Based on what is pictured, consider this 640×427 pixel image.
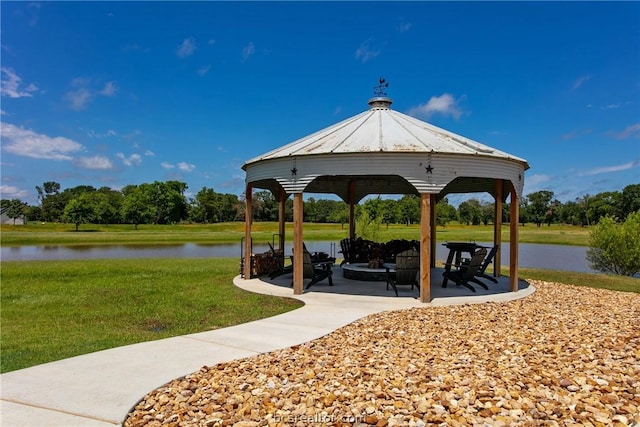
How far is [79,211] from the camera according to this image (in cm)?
6338

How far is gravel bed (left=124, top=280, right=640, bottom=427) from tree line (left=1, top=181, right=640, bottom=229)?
5916 centimetres

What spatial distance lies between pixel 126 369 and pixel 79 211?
6757cm

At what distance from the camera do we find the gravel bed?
3428 mm

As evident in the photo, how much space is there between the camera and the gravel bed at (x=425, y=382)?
135 inches

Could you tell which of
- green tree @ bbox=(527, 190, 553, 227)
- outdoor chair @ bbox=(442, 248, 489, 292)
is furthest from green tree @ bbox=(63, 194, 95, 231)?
green tree @ bbox=(527, 190, 553, 227)

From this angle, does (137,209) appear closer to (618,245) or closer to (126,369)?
(618,245)

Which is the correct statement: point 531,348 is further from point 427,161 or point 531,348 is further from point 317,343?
point 427,161

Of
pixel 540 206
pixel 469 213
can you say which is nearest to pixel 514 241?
pixel 469 213

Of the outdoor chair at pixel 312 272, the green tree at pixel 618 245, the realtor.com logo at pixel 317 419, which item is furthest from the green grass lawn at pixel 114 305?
the green tree at pixel 618 245

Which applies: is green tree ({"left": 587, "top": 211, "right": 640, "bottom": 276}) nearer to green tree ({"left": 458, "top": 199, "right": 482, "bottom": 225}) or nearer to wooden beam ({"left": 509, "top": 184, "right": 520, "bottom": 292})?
wooden beam ({"left": 509, "top": 184, "right": 520, "bottom": 292})

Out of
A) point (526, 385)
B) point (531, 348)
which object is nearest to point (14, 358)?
point (526, 385)

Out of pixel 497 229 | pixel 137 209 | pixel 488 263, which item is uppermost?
pixel 137 209

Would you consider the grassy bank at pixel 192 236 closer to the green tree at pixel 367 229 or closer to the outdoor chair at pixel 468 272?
the green tree at pixel 367 229

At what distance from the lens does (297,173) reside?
30.3 ft
